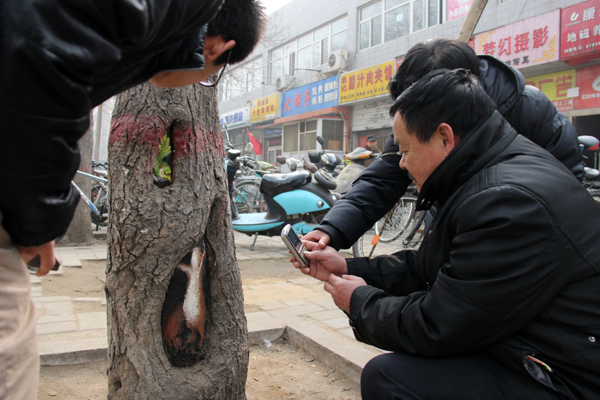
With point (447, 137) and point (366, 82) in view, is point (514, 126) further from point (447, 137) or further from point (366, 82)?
point (366, 82)

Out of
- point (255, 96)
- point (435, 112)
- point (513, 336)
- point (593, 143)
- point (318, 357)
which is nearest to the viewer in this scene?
point (513, 336)

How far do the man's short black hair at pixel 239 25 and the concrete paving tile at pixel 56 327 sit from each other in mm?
2464

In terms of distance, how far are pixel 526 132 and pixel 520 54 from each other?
392 inches

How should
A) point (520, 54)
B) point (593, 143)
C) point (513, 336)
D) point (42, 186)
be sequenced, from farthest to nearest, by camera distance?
point (520, 54)
point (593, 143)
point (513, 336)
point (42, 186)

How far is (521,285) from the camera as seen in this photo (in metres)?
1.21

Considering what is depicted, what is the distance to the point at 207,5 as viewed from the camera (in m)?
0.97

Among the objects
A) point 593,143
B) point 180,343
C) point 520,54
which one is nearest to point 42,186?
point 180,343

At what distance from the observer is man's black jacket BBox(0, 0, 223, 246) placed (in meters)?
0.74

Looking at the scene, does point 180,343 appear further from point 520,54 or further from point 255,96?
point 255,96

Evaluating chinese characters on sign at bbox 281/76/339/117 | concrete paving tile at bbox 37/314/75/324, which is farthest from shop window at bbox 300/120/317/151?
concrete paving tile at bbox 37/314/75/324

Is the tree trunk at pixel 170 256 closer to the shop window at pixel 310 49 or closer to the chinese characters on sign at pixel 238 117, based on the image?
the shop window at pixel 310 49

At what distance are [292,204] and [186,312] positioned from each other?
13.7ft

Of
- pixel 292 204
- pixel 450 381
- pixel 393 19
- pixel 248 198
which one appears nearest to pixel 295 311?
pixel 450 381

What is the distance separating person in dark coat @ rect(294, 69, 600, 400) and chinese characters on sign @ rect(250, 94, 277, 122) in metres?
20.6
